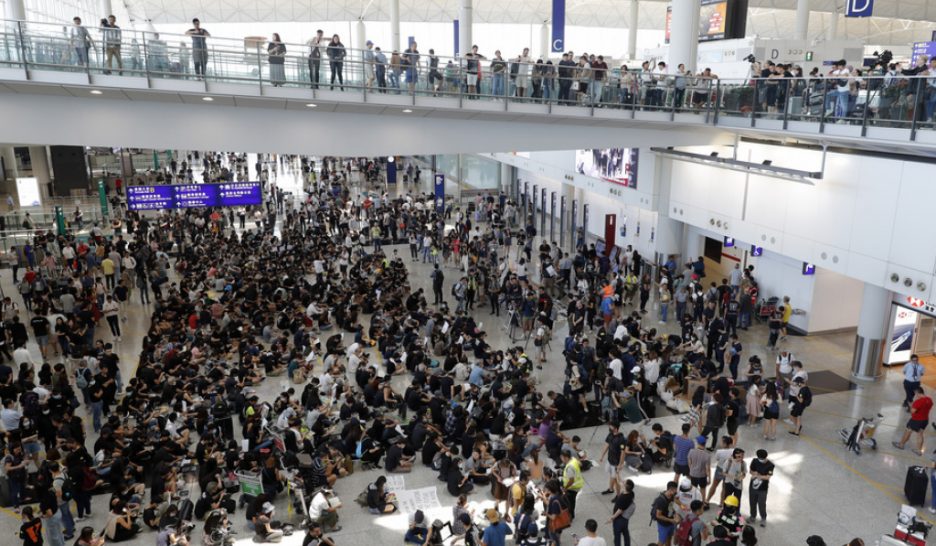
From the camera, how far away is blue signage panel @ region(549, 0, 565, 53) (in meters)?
27.0

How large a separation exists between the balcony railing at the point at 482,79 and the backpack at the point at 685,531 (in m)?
8.94

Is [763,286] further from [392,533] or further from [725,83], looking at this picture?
[392,533]

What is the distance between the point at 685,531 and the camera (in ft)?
30.2

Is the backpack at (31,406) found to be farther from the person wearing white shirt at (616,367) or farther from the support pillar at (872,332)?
the support pillar at (872,332)

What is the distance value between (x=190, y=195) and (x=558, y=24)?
1573cm

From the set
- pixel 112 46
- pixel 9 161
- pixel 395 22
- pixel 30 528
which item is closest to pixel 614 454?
pixel 30 528

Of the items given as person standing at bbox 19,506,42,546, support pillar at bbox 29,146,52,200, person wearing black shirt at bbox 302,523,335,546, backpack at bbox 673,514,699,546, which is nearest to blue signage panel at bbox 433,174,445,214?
support pillar at bbox 29,146,52,200

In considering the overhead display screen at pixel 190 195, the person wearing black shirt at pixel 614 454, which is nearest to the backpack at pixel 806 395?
the person wearing black shirt at pixel 614 454

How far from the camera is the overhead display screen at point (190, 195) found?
2384 cm

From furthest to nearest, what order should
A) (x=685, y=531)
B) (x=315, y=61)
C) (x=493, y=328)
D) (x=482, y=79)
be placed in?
1. (x=493, y=328)
2. (x=482, y=79)
3. (x=315, y=61)
4. (x=685, y=531)

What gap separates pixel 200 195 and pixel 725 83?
17.8 m

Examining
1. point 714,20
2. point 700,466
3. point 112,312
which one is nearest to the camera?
point 700,466

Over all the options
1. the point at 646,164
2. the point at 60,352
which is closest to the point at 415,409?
the point at 60,352

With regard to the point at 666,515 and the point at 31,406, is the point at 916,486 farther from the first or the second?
the point at 31,406
